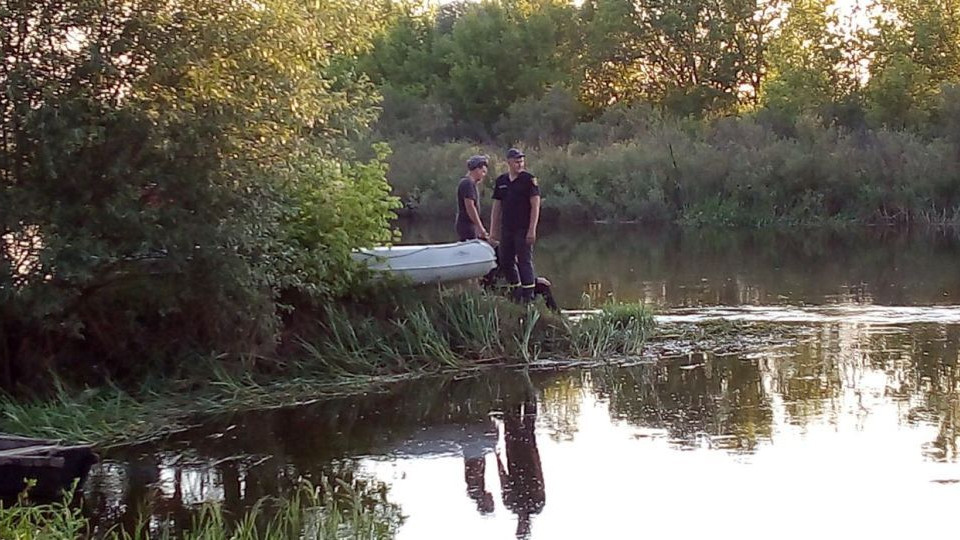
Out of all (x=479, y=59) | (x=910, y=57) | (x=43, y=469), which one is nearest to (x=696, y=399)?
(x=43, y=469)

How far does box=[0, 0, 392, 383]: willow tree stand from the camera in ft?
29.0

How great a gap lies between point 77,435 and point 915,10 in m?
37.1

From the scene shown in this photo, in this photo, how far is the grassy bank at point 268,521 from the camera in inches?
234

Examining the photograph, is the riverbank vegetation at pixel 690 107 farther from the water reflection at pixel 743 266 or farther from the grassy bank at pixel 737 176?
the water reflection at pixel 743 266

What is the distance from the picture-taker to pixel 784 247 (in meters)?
26.5

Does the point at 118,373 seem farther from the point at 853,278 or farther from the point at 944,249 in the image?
the point at 944,249

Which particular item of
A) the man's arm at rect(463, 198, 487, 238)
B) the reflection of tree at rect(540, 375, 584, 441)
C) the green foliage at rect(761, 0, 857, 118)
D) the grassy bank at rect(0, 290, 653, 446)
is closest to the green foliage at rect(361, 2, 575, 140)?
the green foliage at rect(761, 0, 857, 118)

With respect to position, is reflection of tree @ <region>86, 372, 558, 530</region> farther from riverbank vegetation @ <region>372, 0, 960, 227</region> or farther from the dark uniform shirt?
riverbank vegetation @ <region>372, 0, 960, 227</region>

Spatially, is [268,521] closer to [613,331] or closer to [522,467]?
[522,467]

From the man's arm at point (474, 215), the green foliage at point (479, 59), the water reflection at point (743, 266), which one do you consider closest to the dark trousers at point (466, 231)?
the man's arm at point (474, 215)

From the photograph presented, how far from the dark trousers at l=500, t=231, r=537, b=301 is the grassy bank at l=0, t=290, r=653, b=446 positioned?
0.36 m

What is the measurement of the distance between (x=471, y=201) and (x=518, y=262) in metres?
0.88

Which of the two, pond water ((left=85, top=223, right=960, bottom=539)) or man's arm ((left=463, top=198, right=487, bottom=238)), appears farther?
man's arm ((left=463, top=198, right=487, bottom=238))


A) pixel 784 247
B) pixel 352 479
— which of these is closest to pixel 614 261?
pixel 784 247
